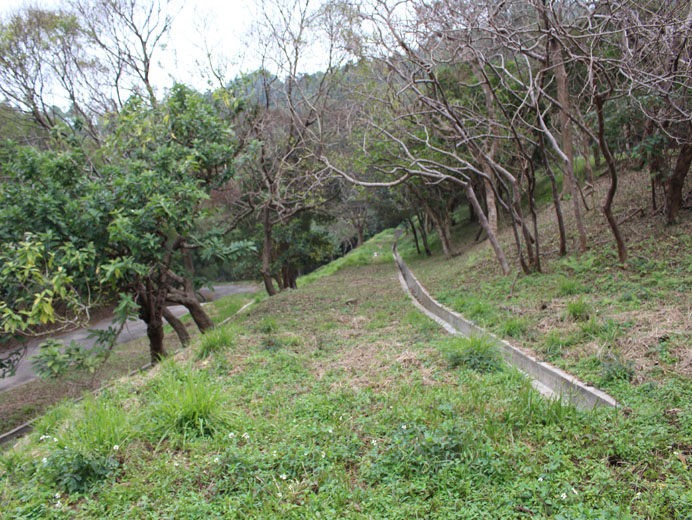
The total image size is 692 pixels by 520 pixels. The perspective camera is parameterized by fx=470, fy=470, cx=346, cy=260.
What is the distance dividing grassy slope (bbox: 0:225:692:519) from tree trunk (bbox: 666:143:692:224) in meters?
5.53

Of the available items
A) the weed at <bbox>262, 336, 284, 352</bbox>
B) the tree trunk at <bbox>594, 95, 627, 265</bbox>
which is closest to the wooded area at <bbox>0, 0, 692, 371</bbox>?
the tree trunk at <bbox>594, 95, 627, 265</bbox>

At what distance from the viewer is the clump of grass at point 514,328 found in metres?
5.60

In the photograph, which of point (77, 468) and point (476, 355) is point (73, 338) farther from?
point (476, 355)

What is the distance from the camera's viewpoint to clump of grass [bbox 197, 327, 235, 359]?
5895 millimetres

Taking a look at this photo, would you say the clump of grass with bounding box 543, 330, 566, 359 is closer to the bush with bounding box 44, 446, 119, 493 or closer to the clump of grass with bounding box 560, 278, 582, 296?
the clump of grass with bounding box 560, 278, 582, 296

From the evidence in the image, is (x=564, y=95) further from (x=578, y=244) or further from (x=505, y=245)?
(x=578, y=244)

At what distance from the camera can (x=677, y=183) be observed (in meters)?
7.73

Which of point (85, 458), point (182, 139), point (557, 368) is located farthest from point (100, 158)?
point (557, 368)

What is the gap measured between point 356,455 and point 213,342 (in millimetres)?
3296

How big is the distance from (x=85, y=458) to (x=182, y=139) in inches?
271

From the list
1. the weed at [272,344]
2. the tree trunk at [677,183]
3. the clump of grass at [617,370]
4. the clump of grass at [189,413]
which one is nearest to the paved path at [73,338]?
the weed at [272,344]

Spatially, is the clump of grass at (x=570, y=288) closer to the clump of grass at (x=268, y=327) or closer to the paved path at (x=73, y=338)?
the clump of grass at (x=268, y=327)

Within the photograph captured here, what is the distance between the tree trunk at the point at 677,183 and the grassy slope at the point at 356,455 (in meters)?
5.53

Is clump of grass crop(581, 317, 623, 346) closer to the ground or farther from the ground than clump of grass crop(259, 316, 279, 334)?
closer to the ground
